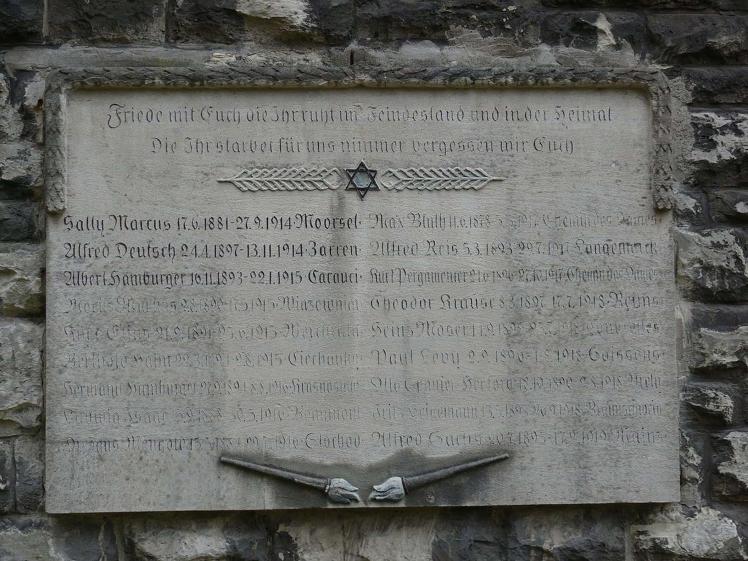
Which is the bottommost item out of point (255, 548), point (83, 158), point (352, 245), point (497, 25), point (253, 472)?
point (255, 548)

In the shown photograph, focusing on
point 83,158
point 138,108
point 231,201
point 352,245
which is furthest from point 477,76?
point 83,158

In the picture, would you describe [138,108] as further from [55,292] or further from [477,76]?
[477,76]

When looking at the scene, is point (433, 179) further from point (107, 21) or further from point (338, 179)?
point (107, 21)

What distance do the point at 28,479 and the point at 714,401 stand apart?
289cm

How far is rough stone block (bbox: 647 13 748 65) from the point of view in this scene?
427 cm

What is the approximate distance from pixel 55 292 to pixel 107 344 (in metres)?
0.30

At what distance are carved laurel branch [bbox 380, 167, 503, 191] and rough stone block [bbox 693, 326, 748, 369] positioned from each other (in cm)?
116

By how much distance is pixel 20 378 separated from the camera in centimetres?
400

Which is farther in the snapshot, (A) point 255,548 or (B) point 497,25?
(B) point 497,25

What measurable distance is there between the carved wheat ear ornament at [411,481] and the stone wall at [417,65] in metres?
0.15

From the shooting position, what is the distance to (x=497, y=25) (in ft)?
14.0

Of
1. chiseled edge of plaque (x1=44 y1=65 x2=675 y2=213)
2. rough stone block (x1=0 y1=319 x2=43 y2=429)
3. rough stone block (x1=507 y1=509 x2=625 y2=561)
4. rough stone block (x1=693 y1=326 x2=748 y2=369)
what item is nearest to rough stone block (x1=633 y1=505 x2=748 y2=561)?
rough stone block (x1=507 y1=509 x2=625 y2=561)

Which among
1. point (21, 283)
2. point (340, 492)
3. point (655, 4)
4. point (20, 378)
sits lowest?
point (340, 492)

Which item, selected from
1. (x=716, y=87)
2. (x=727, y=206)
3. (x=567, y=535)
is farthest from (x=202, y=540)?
(x=716, y=87)
